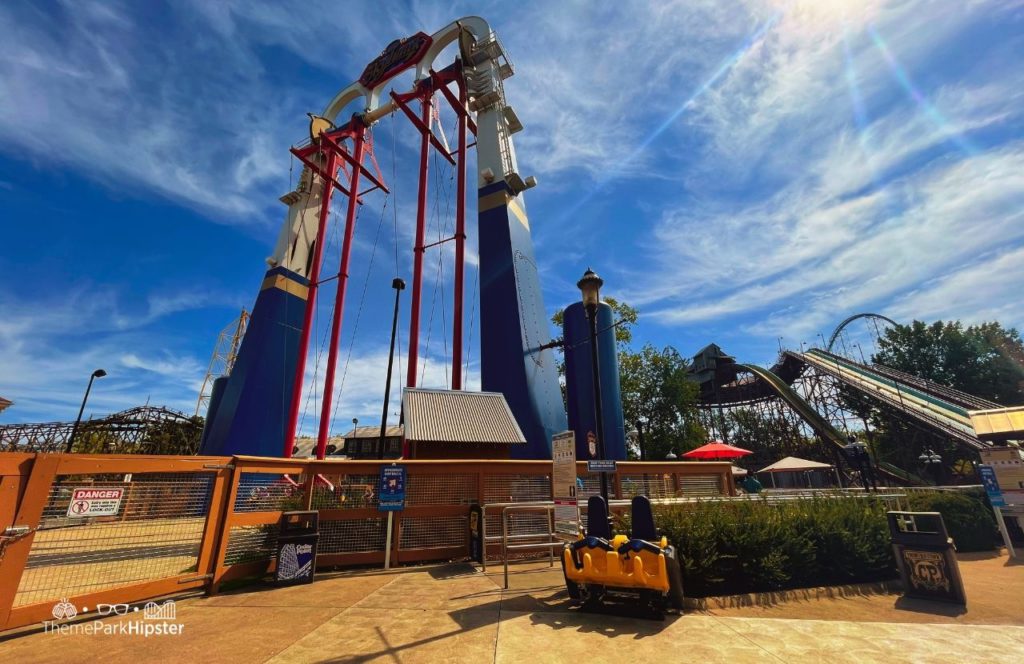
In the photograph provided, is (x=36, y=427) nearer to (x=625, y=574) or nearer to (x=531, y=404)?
(x=531, y=404)

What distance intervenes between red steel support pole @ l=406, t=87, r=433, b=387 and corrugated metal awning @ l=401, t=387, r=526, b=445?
4.43 metres

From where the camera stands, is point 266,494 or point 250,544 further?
point 266,494

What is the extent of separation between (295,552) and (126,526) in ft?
8.03

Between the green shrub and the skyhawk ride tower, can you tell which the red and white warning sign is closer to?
the skyhawk ride tower

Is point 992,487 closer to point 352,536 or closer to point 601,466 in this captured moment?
point 601,466

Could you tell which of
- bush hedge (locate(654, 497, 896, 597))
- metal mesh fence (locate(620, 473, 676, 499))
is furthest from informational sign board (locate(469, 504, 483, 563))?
metal mesh fence (locate(620, 473, 676, 499))

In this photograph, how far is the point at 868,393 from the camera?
94.7ft

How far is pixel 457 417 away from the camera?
1326 centimetres

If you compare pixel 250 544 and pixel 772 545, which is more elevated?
pixel 772 545

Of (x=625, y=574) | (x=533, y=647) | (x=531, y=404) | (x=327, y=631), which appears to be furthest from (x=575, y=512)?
(x=531, y=404)

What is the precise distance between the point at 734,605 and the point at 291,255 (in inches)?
1103

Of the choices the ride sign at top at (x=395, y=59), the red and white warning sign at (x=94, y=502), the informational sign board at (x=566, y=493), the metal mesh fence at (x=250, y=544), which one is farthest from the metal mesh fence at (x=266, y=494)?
the ride sign at top at (x=395, y=59)

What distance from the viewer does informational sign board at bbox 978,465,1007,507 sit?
9.70 meters

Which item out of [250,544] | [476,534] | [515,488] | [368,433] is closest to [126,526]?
[250,544]
